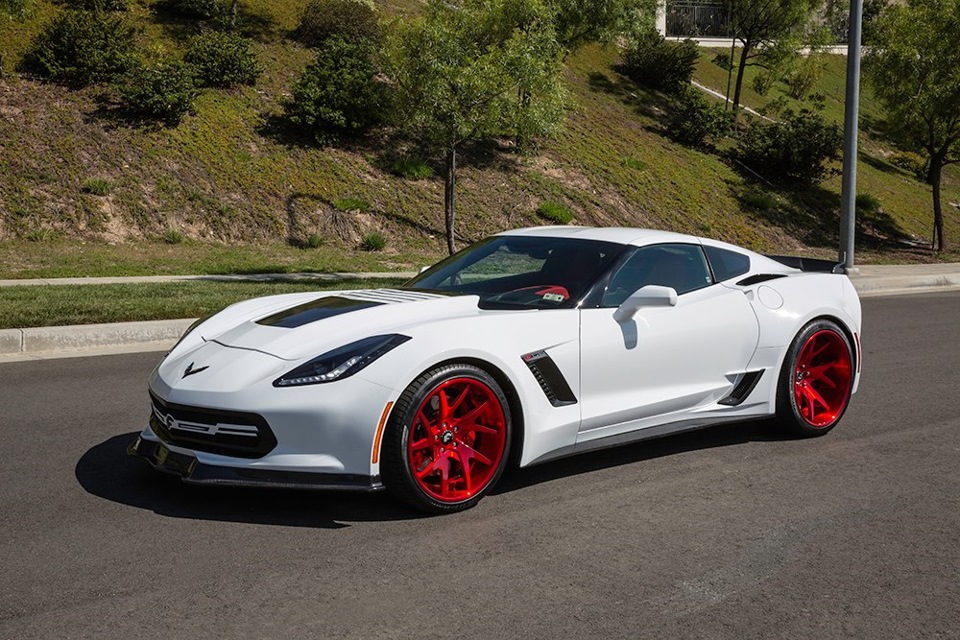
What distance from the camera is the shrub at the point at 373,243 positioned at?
2052cm

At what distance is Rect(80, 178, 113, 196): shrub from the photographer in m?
19.1

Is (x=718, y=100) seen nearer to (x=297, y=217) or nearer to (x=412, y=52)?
(x=297, y=217)

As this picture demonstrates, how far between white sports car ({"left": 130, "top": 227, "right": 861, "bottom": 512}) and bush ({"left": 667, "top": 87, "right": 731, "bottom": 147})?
2757 cm

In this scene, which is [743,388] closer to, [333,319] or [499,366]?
[499,366]

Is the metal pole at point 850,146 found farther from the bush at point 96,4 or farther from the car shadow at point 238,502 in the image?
the bush at point 96,4

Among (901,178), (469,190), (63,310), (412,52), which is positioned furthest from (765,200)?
(63,310)

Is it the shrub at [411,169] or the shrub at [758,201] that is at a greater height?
the shrub at [411,169]

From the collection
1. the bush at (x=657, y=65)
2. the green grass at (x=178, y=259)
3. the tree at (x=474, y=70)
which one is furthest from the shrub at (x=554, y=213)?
the bush at (x=657, y=65)

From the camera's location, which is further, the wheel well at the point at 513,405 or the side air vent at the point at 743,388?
the side air vent at the point at 743,388

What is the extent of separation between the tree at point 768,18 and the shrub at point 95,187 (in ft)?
75.5

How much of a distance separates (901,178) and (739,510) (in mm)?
38729

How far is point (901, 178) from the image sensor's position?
129ft

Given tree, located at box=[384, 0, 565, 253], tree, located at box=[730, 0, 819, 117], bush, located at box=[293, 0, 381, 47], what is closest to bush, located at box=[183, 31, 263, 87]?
bush, located at box=[293, 0, 381, 47]

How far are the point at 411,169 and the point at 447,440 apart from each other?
1970 centimetres
